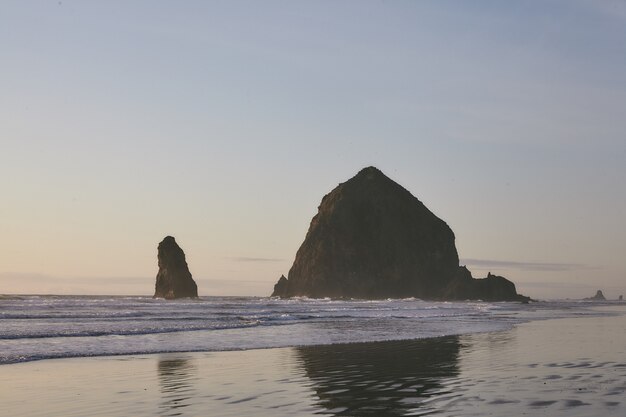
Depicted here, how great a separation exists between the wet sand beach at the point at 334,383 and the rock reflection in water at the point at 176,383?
3 cm

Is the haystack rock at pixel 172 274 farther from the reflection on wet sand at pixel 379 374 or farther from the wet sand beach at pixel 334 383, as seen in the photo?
the wet sand beach at pixel 334 383

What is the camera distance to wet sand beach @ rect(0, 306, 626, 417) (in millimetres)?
13383

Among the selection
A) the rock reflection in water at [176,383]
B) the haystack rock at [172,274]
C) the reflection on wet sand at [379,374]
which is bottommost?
the rock reflection in water at [176,383]

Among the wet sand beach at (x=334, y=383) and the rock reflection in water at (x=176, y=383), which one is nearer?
the wet sand beach at (x=334, y=383)

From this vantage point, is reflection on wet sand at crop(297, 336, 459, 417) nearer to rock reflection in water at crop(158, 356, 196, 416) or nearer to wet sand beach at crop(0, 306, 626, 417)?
wet sand beach at crop(0, 306, 626, 417)

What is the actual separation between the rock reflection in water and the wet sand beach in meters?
0.03

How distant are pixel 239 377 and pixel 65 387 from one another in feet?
14.7

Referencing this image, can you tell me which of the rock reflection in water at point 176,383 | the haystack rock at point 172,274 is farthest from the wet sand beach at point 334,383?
the haystack rock at point 172,274

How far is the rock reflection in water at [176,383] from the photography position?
1423 cm

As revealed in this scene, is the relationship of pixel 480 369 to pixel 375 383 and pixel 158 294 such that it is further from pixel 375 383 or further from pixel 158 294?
pixel 158 294

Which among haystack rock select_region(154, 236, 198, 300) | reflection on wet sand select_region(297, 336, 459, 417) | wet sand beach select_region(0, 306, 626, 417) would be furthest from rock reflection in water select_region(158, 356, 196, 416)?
haystack rock select_region(154, 236, 198, 300)

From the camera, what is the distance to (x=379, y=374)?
1873cm

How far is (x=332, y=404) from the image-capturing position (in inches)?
546

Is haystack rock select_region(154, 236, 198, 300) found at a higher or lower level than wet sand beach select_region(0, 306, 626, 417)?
higher
